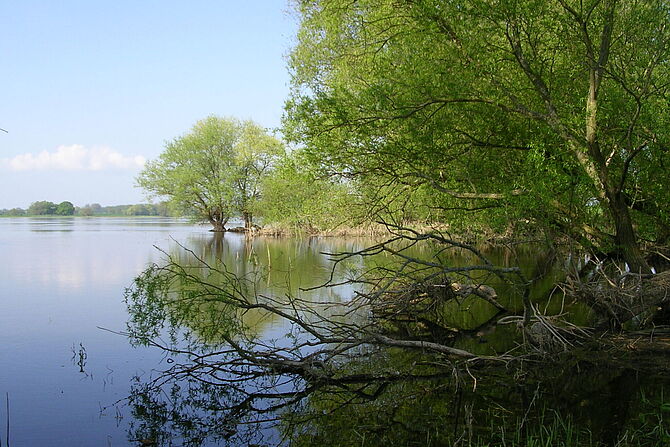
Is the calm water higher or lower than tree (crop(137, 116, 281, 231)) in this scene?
lower

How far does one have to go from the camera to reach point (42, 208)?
135500 mm

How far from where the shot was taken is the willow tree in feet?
32.7

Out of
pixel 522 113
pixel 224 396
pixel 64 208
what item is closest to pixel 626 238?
pixel 522 113

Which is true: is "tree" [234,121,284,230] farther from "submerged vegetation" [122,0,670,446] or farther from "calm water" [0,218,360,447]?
"submerged vegetation" [122,0,670,446]

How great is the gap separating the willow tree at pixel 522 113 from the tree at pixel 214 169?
36082 millimetres

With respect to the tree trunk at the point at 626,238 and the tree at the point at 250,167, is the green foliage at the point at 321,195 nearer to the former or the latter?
the tree trunk at the point at 626,238

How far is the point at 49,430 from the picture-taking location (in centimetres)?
702

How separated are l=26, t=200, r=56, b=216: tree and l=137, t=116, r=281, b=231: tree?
9523 cm

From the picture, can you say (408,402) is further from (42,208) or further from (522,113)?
(42,208)

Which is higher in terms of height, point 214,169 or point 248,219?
point 214,169

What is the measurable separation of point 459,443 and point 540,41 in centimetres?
756

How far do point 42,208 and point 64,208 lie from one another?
21.0 ft

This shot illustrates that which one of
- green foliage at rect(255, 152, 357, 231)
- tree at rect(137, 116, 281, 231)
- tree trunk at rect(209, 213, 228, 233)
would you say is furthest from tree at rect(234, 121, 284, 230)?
green foliage at rect(255, 152, 357, 231)

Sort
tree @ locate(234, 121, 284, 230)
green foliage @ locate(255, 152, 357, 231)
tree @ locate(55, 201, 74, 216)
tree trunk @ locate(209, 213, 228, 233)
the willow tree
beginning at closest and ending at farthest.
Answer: the willow tree
green foliage @ locate(255, 152, 357, 231)
tree @ locate(234, 121, 284, 230)
tree trunk @ locate(209, 213, 228, 233)
tree @ locate(55, 201, 74, 216)
